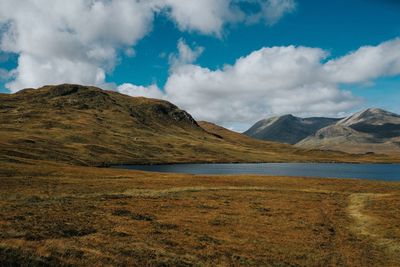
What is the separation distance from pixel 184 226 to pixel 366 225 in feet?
74.7

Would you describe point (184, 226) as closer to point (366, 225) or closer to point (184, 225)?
point (184, 225)

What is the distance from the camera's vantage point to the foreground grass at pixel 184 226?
28245 millimetres

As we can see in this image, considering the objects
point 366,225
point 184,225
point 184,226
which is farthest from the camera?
point 366,225

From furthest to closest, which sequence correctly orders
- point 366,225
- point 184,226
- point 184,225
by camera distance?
point 366,225, point 184,225, point 184,226

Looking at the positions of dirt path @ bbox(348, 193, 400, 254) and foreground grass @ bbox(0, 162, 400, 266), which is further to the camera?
dirt path @ bbox(348, 193, 400, 254)

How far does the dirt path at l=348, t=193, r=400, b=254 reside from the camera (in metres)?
37.2

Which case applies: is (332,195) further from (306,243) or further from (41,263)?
(41,263)

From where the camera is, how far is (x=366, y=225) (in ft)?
151

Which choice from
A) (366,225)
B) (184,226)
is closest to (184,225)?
(184,226)

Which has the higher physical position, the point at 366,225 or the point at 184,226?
the point at 184,226

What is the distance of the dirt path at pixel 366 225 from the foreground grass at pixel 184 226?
4.0 inches

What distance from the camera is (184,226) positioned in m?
41.2

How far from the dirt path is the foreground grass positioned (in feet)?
0.33

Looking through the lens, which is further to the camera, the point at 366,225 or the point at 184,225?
the point at 366,225
